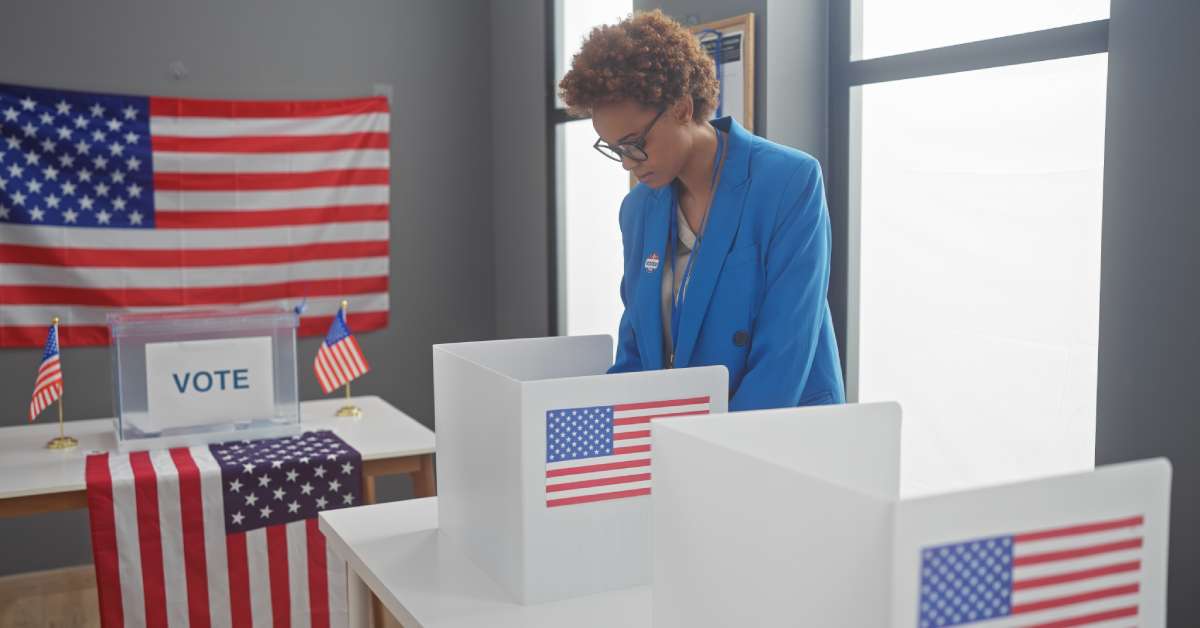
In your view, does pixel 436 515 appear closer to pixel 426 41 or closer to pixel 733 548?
pixel 733 548

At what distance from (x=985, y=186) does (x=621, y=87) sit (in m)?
1.08

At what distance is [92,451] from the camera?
107 inches

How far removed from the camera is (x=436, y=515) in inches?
68.4

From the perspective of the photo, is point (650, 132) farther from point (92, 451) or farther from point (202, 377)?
point (92, 451)

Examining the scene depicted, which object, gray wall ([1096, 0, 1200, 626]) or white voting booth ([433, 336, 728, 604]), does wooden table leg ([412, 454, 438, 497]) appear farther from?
gray wall ([1096, 0, 1200, 626])

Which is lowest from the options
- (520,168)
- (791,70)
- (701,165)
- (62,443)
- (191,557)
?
(191,557)

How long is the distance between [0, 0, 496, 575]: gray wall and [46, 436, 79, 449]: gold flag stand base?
3.06ft

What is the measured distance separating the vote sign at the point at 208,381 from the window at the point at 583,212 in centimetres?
139

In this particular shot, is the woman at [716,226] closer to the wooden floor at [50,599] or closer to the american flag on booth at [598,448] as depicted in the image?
the american flag on booth at [598,448]

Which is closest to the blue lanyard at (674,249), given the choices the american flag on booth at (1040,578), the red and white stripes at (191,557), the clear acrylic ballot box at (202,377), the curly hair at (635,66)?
the curly hair at (635,66)

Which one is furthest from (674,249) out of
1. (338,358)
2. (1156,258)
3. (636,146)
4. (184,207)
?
(184,207)

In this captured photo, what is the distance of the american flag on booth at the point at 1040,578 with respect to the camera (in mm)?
793

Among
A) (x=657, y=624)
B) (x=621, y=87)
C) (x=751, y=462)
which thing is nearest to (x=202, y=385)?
(x=621, y=87)

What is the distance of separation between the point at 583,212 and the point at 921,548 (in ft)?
10.6
